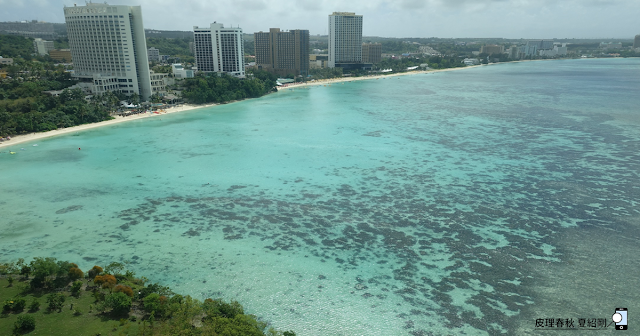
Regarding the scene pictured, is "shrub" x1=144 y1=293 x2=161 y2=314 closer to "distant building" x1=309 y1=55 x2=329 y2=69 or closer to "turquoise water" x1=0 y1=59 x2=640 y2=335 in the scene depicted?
"turquoise water" x1=0 y1=59 x2=640 y2=335

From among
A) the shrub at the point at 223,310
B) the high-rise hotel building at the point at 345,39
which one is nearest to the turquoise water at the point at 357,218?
the shrub at the point at 223,310

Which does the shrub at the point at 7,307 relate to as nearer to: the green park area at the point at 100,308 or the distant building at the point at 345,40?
the green park area at the point at 100,308

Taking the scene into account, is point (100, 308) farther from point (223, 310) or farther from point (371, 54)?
point (371, 54)

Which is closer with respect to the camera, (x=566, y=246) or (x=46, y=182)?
(x=566, y=246)

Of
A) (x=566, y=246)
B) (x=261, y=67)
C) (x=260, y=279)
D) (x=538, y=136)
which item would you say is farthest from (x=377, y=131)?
(x=261, y=67)

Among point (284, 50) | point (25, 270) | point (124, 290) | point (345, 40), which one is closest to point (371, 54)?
point (345, 40)

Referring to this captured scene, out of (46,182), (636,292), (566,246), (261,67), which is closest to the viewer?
(636,292)

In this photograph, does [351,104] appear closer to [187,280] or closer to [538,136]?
[538,136]

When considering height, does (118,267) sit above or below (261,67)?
below
